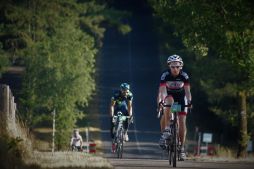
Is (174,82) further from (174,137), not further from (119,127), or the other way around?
(119,127)

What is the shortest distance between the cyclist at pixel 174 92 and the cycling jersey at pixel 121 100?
6.33 m

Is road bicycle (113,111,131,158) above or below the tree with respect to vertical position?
below

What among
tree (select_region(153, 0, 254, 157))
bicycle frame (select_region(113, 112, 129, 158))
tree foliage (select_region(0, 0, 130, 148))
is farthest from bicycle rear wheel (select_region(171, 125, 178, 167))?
tree foliage (select_region(0, 0, 130, 148))

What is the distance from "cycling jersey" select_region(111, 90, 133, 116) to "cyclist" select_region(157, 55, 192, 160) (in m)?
6.33

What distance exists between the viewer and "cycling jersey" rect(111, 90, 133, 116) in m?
26.4

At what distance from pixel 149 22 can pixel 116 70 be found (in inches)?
825

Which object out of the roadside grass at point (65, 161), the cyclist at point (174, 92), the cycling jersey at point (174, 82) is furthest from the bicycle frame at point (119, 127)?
the roadside grass at point (65, 161)

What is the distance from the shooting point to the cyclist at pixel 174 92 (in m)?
19.8

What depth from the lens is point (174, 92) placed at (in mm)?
20031

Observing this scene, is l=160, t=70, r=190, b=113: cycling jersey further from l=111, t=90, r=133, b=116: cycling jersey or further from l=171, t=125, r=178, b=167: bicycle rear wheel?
l=111, t=90, r=133, b=116: cycling jersey

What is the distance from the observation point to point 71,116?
2117 inches

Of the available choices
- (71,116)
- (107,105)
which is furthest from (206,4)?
(107,105)

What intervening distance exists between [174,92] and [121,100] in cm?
680

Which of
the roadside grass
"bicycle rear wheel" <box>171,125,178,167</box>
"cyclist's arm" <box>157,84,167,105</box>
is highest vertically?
"cyclist's arm" <box>157,84,167,105</box>
